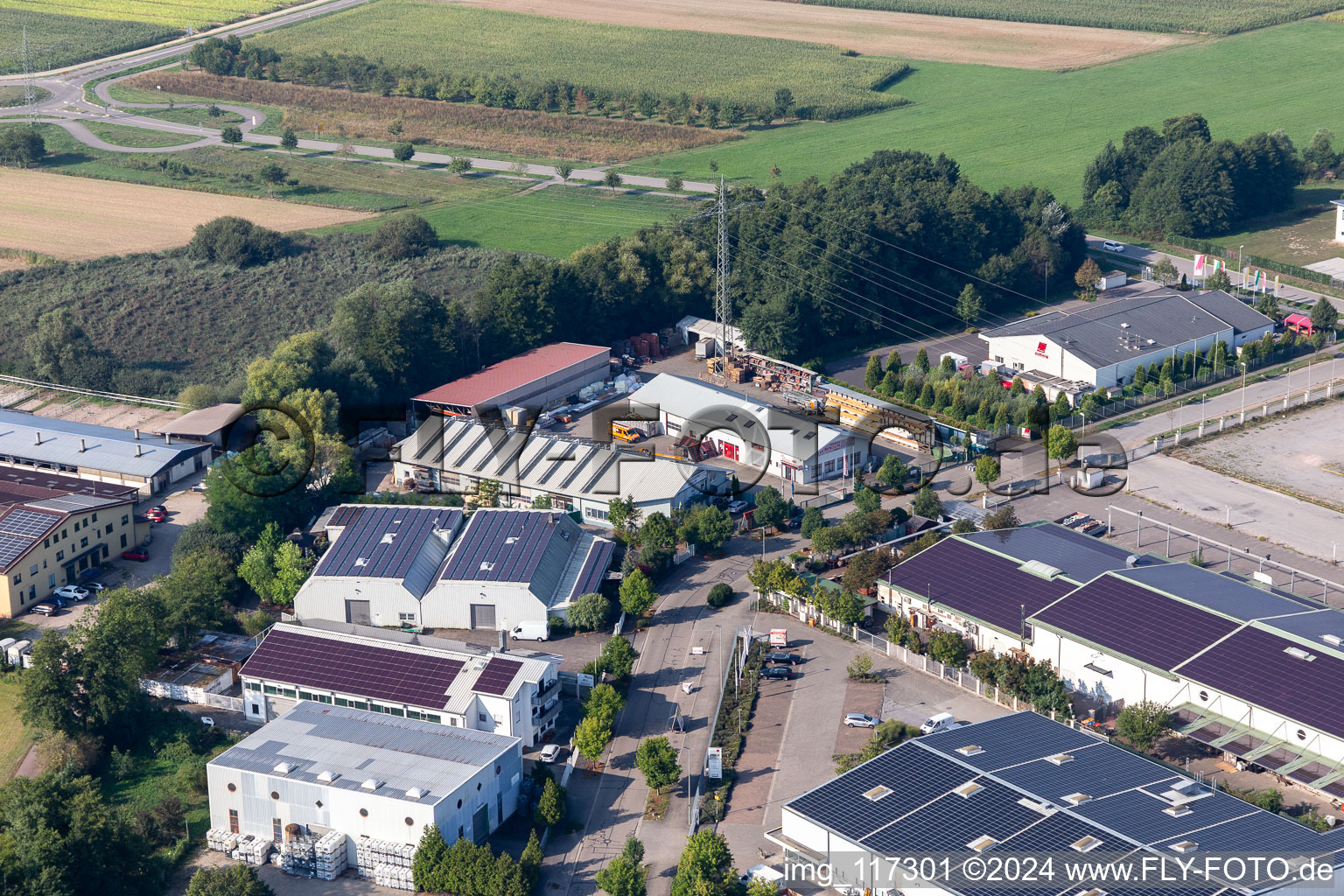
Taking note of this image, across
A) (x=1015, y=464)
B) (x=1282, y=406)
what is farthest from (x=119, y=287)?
(x=1282, y=406)

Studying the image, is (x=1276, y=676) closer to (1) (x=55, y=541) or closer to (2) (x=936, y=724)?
(2) (x=936, y=724)

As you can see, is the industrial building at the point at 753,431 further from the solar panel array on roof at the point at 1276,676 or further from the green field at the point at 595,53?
the green field at the point at 595,53

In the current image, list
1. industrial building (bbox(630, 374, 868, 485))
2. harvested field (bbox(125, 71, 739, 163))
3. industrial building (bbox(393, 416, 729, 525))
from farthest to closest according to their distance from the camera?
harvested field (bbox(125, 71, 739, 163))
industrial building (bbox(630, 374, 868, 485))
industrial building (bbox(393, 416, 729, 525))

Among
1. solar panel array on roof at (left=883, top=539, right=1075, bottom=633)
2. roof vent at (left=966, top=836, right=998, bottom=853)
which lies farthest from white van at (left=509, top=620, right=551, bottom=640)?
roof vent at (left=966, top=836, right=998, bottom=853)

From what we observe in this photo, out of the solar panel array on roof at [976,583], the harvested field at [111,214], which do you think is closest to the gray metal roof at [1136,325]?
the solar panel array on roof at [976,583]

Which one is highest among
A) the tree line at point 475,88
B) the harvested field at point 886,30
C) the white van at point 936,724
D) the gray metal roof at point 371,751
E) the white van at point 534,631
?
the harvested field at point 886,30

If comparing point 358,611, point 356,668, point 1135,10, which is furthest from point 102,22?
point 356,668

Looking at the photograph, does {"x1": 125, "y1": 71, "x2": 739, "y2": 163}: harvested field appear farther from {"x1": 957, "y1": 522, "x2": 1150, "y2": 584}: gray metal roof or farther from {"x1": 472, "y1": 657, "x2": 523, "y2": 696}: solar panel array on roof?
{"x1": 472, "y1": 657, "x2": 523, "y2": 696}: solar panel array on roof
